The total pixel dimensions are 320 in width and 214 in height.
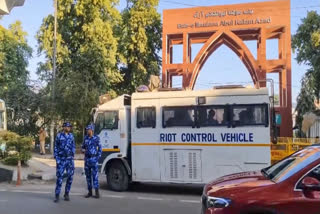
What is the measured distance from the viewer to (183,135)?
11500 mm

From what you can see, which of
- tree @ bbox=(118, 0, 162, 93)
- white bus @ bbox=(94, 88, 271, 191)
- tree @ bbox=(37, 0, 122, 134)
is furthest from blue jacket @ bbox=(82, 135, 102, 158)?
tree @ bbox=(118, 0, 162, 93)

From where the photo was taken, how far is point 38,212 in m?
8.80

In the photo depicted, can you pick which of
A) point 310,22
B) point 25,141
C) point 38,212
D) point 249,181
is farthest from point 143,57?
point 249,181

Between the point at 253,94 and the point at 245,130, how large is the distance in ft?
3.00

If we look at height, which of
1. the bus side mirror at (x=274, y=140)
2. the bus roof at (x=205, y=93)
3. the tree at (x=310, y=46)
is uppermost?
the tree at (x=310, y=46)

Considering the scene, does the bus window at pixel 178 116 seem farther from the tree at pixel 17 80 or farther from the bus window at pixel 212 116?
the tree at pixel 17 80

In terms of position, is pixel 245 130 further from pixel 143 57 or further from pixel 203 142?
pixel 143 57

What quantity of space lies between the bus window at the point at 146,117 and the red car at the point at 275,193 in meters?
6.29

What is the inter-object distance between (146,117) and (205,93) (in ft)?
5.71

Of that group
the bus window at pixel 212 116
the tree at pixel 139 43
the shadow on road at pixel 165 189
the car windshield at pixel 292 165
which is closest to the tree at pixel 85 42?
the tree at pixel 139 43

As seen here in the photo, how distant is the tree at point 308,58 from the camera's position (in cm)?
2861

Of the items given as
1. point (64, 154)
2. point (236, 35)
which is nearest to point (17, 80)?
point (236, 35)

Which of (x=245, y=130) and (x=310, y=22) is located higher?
(x=310, y=22)

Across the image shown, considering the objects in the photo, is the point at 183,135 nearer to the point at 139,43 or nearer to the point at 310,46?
the point at 310,46
